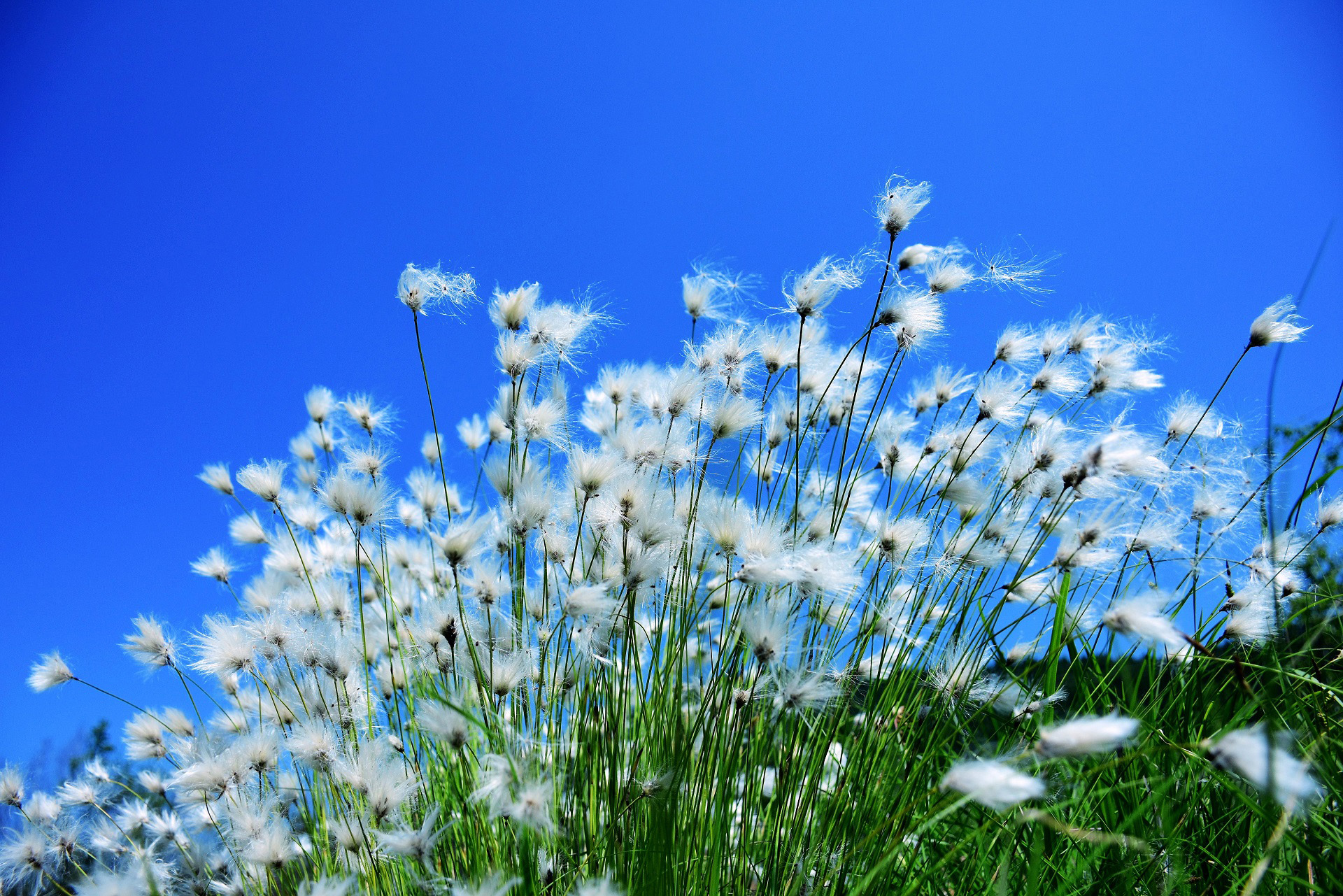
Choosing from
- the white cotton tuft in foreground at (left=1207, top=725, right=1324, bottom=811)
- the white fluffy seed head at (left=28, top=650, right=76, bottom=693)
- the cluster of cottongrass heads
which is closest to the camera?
the white cotton tuft in foreground at (left=1207, top=725, right=1324, bottom=811)

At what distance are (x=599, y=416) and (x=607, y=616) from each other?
121cm

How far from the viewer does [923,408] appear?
2.87 m

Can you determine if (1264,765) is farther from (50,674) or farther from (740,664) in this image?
(50,674)

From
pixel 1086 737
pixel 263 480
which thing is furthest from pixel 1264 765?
pixel 263 480

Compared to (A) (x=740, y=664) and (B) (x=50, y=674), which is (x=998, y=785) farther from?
(B) (x=50, y=674)

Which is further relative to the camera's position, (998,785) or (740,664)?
(740,664)

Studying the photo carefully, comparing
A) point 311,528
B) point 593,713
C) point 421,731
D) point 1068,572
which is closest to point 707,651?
point 593,713

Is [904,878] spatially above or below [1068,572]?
below

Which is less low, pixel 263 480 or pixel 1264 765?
pixel 263 480

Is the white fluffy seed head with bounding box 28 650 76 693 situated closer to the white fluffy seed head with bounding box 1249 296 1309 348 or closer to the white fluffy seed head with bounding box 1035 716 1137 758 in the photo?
the white fluffy seed head with bounding box 1035 716 1137 758

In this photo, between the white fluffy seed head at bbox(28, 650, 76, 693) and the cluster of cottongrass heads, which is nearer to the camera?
the cluster of cottongrass heads

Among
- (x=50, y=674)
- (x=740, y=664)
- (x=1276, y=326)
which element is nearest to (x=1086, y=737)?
(x=740, y=664)

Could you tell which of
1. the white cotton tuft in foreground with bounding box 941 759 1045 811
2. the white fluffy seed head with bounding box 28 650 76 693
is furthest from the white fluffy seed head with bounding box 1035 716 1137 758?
the white fluffy seed head with bounding box 28 650 76 693

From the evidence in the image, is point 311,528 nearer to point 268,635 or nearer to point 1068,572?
point 268,635
